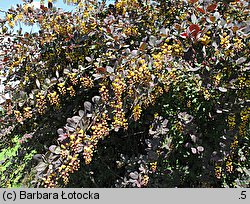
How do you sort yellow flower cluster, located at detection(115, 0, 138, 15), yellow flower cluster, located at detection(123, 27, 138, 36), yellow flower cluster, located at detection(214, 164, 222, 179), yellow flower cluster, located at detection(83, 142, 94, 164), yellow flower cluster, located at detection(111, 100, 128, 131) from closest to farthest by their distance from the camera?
yellow flower cluster, located at detection(83, 142, 94, 164)
yellow flower cluster, located at detection(111, 100, 128, 131)
yellow flower cluster, located at detection(214, 164, 222, 179)
yellow flower cluster, located at detection(123, 27, 138, 36)
yellow flower cluster, located at detection(115, 0, 138, 15)

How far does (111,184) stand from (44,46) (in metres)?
1.19

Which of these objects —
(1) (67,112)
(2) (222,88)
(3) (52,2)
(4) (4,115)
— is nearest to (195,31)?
(2) (222,88)

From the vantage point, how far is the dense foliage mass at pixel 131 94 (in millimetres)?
1922

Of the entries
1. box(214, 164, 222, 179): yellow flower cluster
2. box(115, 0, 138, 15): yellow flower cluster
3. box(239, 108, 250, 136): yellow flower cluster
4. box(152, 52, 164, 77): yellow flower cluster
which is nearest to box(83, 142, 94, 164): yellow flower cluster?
box(152, 52, 164, 77): yellow flower cluster

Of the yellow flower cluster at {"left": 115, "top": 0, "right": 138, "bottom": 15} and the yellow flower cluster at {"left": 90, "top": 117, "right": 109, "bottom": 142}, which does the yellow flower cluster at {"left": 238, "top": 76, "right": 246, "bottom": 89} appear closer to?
the yellow flower cluster at {"left": 90, "top": 117, "right": 109, "bottom": 142}

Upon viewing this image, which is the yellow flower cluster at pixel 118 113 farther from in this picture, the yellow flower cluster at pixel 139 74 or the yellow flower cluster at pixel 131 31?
the yellow flower cluster at pixel 131 31

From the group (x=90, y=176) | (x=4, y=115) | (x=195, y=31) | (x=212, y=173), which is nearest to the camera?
(x=195, y=31)

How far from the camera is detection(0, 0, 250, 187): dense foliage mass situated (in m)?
1.92

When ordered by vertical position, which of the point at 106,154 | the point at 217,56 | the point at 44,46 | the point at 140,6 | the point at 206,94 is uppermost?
the point at 140,6

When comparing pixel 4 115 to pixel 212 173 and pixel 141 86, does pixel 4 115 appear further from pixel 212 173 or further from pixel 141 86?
pixel 212 173

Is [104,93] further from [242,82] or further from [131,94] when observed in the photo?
[242,82]

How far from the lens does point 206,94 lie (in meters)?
1.94

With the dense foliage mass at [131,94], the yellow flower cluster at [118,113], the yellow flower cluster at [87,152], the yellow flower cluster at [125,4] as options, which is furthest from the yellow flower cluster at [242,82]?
the yellow flower cluster at [125,4]

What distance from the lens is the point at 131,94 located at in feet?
6.41
